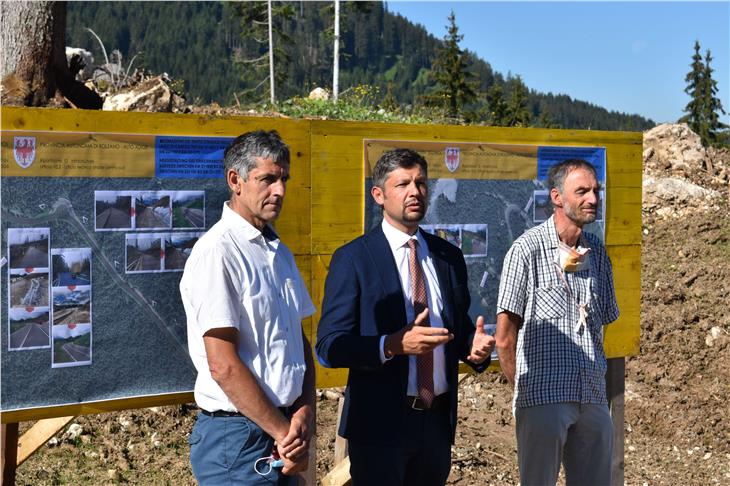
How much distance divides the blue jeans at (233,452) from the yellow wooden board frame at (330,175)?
1119 mm

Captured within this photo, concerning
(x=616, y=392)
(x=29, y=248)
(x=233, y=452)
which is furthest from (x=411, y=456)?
(x=616, y=392)

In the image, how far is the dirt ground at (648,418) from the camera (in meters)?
6.57

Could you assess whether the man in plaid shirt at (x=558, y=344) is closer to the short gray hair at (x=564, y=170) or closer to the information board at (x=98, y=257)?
the short gray hair at (x=564, y=170)

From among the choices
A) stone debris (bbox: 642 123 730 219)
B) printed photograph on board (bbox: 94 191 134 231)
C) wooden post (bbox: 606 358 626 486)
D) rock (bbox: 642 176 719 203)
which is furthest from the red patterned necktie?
rock (bbox: 642 176 719 203)

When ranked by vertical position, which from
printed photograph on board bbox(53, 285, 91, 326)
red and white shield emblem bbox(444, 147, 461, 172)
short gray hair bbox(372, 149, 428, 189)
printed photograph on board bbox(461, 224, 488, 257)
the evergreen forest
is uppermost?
the evergreen forest

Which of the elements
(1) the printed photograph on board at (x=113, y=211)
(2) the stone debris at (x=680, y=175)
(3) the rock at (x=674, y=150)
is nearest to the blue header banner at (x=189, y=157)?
(1) the printed photograph on board at (x=113, y=211)

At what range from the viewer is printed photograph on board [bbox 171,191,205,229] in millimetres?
4102

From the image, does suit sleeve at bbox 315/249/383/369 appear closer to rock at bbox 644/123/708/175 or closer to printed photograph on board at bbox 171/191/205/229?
printed photograph on board at bbox 171/191/205/229

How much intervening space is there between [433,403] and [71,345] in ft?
5.42

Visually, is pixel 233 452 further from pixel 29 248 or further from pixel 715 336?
pixel 715 336

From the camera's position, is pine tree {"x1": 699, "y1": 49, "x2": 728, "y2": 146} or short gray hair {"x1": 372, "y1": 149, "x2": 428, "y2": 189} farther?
pine tree {"x1": 699, "y1": 49, "x2": 728, "y2": 146}

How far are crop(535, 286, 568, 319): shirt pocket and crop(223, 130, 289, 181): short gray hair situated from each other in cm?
155

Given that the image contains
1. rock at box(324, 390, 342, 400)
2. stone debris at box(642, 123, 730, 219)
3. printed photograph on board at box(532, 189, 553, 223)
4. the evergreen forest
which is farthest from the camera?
the evergreen forest

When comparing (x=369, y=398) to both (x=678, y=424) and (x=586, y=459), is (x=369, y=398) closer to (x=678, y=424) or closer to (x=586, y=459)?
(x=586, y=459)
